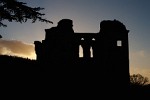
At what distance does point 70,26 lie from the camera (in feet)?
87.7

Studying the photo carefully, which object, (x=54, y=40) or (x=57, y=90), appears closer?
(x=57, y=90)

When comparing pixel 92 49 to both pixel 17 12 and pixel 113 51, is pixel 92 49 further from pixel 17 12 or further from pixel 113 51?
pixel 17 12

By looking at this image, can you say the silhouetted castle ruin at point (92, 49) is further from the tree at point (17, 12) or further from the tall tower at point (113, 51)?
the tree at point (17, 12)

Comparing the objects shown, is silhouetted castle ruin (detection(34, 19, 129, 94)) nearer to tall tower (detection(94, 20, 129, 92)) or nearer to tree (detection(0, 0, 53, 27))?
tall tower (detection(94, 20, 129, 92))

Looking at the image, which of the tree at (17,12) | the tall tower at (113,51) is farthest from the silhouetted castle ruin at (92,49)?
the tree at (17,12)

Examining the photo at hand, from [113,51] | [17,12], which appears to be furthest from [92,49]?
[17,12]

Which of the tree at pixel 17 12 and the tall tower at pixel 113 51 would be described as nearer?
the tree at pixel 17 12

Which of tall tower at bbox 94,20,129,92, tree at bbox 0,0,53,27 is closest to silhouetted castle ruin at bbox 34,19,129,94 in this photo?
tall tower at bbox 94,20,129,92

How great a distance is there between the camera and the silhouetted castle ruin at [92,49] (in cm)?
2497

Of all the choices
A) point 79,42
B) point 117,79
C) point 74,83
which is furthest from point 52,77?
point 79,42

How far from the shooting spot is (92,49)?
90.8 feet

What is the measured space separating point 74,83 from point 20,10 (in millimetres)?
9683

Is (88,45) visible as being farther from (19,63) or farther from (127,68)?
(19,63)

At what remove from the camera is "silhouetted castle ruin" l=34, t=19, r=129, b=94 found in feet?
81.9
